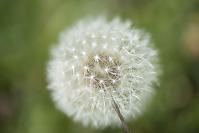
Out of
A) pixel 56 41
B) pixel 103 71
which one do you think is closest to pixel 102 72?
pixel 103 71

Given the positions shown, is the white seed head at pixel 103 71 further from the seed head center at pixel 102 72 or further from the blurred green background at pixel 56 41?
the blurred green background at pixel 56 41

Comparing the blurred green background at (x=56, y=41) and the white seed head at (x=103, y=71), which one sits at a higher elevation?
the blurred green background at (x=56, y=41)

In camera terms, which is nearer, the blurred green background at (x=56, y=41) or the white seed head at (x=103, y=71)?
the white seed head at (x=103, y=71)

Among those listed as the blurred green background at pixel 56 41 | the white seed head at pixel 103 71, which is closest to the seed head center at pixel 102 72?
the white seed head at pixel 103 71

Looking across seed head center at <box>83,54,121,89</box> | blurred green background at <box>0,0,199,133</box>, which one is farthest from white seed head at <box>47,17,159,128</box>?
blurred green background at <box>0,0,199,133</box>

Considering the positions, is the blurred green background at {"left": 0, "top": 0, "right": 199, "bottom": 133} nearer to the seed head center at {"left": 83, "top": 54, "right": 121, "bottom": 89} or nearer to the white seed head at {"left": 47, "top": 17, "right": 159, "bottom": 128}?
the white seed head at {"left": 47, "top": 17, "right": 159, "bottom": 128}
